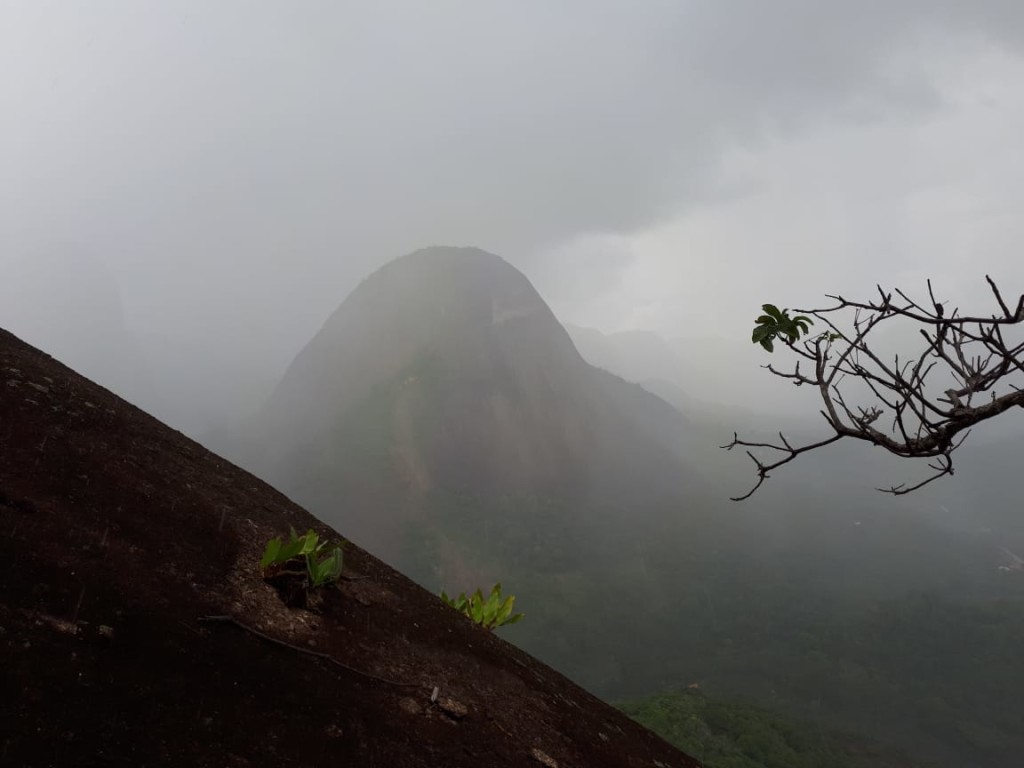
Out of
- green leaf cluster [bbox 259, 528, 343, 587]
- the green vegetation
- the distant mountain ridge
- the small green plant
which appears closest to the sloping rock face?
green leaf cluster [bbox 259, 528, 343, 587]

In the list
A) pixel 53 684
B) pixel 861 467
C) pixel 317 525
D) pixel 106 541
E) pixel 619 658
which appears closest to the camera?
pixel 53 684

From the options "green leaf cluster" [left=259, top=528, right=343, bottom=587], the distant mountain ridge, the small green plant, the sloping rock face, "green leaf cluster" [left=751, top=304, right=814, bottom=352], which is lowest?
the sloping rock face

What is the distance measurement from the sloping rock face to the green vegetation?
18.2m

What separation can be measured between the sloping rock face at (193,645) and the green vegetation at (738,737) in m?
18.2

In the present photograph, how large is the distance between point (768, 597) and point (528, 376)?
4781 cm

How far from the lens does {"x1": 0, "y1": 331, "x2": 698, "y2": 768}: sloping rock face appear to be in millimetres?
2965

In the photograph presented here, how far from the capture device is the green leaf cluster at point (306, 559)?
5.07 m

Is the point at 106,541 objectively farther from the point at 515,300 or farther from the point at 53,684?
the point at 515,300

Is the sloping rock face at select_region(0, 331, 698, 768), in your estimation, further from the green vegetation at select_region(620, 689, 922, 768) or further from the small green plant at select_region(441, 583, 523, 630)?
the green vegetation at select_region(620, 689, 922, 768)

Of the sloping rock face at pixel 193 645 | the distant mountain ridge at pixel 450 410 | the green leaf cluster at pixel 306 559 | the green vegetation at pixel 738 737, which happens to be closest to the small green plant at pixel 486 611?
the sloping rock face at pixel 193 645

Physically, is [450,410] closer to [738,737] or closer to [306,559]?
[738,737]

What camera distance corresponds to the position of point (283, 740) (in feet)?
11.1

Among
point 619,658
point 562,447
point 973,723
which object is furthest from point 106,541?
point 562,447

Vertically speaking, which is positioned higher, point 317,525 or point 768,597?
point 768,597
